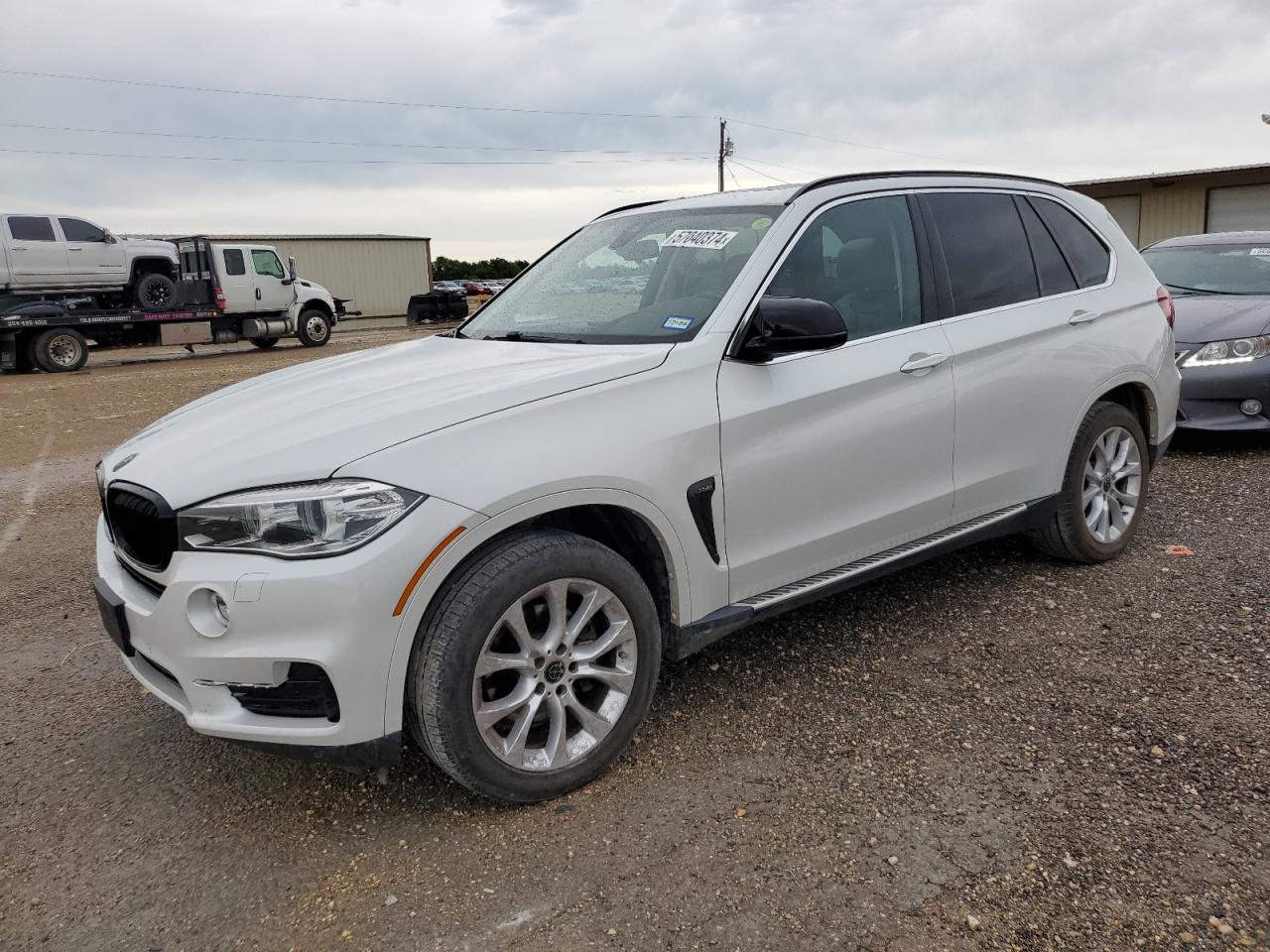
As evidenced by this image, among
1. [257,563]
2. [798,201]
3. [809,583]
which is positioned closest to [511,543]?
[257,563]

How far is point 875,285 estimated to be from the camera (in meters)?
3.64

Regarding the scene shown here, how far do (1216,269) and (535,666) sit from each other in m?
7.62

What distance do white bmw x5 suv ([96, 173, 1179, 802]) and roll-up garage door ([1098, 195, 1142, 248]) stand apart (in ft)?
93.1

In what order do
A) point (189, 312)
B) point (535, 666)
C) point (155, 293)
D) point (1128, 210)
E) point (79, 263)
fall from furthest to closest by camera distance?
point (1128, 210) < point (189, 312) < point (155, 293) < point (79, 263) < point (535, 666)

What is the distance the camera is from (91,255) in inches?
757

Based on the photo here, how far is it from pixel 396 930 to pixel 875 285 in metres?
2.65

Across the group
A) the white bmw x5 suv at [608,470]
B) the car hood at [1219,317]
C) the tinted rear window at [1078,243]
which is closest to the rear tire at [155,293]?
the white bmw x5 suv at [608,470]

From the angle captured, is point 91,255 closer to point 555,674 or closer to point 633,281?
point 633,281

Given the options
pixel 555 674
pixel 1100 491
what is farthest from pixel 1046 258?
pixel 555 674

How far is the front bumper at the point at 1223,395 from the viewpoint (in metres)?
6.74

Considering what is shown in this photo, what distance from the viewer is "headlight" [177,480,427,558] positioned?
2.44 meters

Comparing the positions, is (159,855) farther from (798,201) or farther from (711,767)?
(798,201)

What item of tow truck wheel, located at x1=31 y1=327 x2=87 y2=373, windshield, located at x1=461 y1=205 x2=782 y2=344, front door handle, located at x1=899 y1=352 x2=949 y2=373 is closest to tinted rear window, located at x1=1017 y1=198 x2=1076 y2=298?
front door handle, located at x1=899 y1=352 x2=949 y2=373

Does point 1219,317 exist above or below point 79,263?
below
